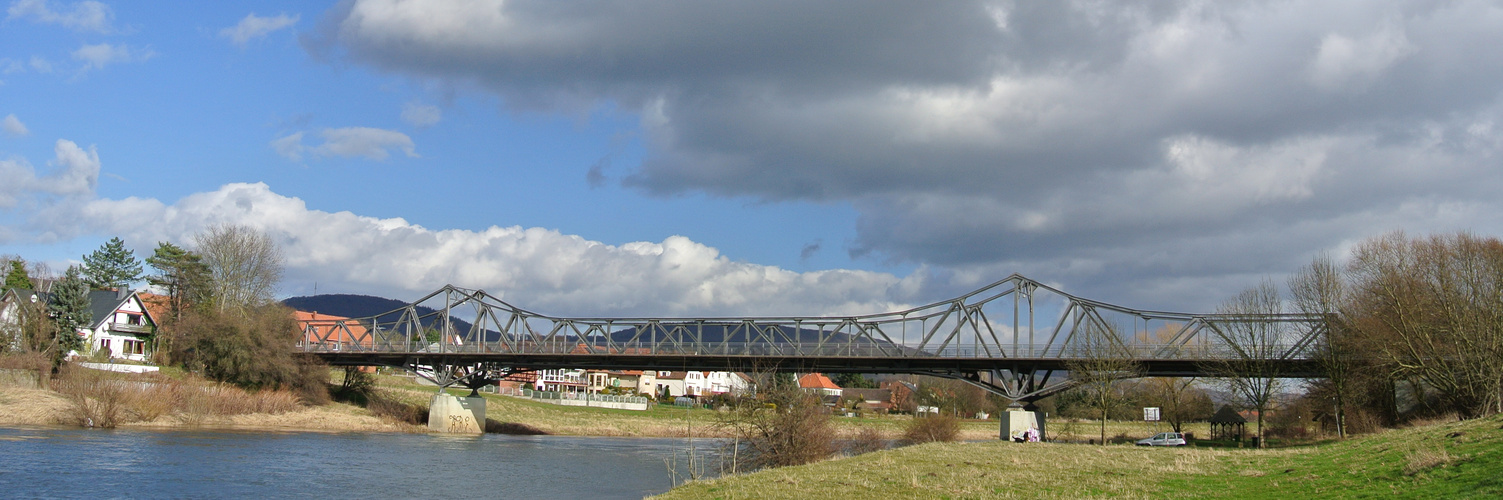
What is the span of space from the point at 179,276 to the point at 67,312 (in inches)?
937

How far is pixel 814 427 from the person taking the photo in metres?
37.2

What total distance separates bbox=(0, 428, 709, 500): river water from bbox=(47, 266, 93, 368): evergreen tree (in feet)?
55.4

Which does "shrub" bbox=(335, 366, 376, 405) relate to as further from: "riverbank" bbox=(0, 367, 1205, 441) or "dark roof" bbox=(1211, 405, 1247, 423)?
"dark roof" bbox=(1211, 405, 1247, 423)

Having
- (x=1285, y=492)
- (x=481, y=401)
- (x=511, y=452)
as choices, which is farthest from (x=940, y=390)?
(x=1285, y=492)

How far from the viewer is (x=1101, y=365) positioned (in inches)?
2379

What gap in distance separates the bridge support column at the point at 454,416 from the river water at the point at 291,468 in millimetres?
17371

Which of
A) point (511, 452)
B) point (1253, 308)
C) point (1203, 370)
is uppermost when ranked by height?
point (1253, 308)

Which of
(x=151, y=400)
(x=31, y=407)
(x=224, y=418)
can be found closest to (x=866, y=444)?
(x=151, y=400)

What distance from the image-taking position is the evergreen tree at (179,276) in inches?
3529

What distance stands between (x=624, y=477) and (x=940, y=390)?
76.5 meters

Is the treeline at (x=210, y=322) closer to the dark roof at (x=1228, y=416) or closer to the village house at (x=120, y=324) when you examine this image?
the village house at (x=120, y=324)

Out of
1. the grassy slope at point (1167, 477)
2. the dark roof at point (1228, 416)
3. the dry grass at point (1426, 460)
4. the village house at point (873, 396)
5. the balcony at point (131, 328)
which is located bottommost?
the village house at point (873, 396)

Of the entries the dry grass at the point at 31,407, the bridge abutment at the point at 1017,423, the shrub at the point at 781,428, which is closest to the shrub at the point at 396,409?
the dry grass at the point at 31,407

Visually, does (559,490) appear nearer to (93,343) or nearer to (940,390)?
(93,343)
